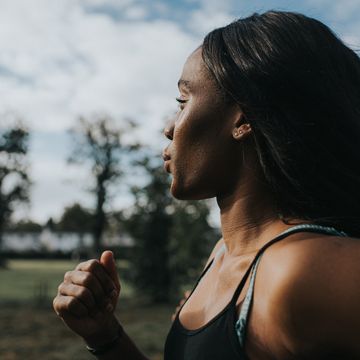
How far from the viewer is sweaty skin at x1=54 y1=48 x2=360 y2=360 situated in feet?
4.58

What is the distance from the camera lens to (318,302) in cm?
139

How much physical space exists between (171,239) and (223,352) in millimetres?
21469

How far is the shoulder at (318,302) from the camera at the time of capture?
138 centimetres

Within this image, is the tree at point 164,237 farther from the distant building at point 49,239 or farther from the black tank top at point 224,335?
the distant building at point 49,239

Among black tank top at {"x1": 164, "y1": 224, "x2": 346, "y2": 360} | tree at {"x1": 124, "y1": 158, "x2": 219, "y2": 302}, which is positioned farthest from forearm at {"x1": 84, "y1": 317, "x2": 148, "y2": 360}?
tree at {"x1": 124, "y1": 158, "x2": 219, "y2": 302}

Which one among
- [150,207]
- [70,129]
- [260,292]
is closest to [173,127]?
[260,292]

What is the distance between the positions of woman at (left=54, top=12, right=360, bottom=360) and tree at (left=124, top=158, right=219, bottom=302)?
19693 millimetres

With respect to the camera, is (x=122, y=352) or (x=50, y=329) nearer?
(x=122, y=352)

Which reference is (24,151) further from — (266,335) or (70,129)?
(266,335)

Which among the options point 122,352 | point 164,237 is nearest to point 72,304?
point 122,352

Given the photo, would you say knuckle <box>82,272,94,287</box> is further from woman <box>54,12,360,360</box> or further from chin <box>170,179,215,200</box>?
chin <box>170,179,215,200</box>

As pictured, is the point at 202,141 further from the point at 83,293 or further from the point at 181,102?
the point at 83,293

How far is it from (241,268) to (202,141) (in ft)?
1.57

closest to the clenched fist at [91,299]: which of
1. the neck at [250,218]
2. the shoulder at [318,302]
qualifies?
the neck at [250,218]
